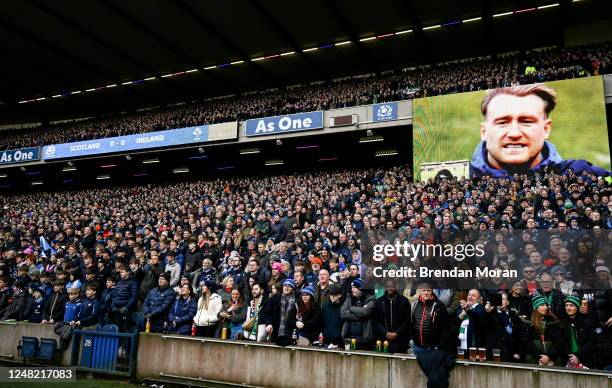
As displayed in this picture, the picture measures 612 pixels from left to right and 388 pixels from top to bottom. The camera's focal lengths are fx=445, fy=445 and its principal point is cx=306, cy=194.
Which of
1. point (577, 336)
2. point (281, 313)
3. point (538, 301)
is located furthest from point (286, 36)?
point (577, 336)

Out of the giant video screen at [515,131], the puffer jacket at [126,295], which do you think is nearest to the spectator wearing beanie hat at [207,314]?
the puffer jacket at [126,295]

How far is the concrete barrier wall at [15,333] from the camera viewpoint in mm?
8585

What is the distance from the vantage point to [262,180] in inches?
942

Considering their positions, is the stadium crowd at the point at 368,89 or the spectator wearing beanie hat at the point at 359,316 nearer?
the spectator wearing beanie hat at the point at 359,316

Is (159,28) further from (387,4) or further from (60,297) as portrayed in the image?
(60,297)

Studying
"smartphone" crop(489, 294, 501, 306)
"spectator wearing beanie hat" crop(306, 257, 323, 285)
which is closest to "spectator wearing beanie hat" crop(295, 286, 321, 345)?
"spectator wearing beanie hat" crop(306, 257, 323, 285)

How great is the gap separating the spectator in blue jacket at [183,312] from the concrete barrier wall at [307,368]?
495mm

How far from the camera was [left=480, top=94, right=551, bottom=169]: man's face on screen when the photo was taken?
16234 mm

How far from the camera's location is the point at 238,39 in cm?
2533

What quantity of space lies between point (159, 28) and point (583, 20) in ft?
73.4

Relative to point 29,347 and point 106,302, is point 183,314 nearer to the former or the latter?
point 106,302

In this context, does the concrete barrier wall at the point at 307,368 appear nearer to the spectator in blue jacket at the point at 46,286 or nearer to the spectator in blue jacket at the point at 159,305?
the spectator in blue jacket at the point at 159,305

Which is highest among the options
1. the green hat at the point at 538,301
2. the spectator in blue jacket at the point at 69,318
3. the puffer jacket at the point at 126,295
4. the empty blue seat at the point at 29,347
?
the green hat at the point at 538,301

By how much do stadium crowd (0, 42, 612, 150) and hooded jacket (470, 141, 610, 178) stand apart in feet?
9.04
